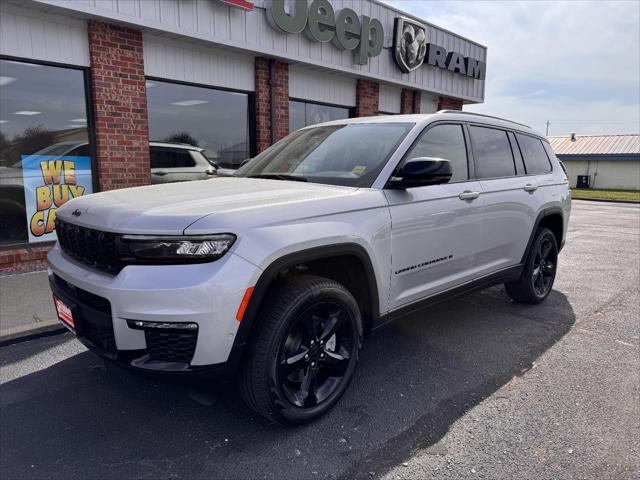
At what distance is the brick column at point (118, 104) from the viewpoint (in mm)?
6492

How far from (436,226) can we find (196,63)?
18.8 feet

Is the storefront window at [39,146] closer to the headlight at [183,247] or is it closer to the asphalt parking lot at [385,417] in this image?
the asphalt parking lot at [385,417]

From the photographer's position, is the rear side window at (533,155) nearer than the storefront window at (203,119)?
Yes

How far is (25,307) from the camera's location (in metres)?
4.69

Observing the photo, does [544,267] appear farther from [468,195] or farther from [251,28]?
[251,28]

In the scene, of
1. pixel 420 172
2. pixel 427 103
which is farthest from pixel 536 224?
pixel 427 103

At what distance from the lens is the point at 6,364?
3627mm

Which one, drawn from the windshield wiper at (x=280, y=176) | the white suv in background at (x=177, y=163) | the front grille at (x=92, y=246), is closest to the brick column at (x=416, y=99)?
the white suv in background at (x=177, y=163)

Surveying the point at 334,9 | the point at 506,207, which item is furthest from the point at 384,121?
the point at 334,9

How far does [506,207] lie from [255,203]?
101 inches

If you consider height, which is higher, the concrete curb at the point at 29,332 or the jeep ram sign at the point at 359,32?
the jeep ram sign at the point at 359,32

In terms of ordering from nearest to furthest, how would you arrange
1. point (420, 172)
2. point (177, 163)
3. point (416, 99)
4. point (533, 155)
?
point (420, 172) → point (533, 155) → point (177, 163) → point (416, 99)

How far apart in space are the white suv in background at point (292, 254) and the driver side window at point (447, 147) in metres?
0.02

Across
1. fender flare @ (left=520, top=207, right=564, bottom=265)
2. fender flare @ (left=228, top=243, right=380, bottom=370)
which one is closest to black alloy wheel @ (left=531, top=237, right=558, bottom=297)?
fender flare @ (left=520, top=207, right=564, bottom=265)
